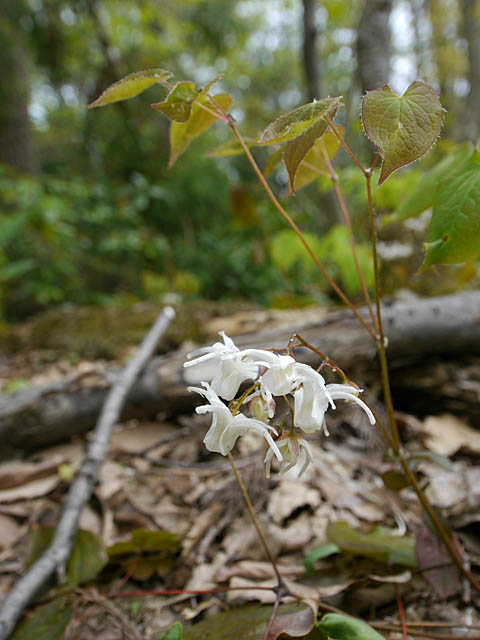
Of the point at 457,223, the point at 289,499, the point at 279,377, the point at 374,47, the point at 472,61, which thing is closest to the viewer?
the point at 279,377

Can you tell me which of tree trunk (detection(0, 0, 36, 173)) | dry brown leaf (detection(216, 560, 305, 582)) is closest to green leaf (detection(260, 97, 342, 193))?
dry brown leaf (detection(216, 560, 305, 582))

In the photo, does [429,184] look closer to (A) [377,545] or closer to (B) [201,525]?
(A) [377,545]

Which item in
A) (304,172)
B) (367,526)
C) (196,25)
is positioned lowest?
(367,526)

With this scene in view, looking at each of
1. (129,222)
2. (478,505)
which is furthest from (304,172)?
(129,222)

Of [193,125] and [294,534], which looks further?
[294,534]

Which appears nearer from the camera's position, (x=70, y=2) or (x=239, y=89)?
(x=70, y=2)

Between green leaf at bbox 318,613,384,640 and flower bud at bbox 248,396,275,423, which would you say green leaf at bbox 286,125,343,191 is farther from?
green leaf at bbox 318,613,384,640

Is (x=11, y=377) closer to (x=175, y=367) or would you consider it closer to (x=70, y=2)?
(x=175, y=367)

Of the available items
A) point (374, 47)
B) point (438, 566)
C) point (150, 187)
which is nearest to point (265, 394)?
point (438, 566)
